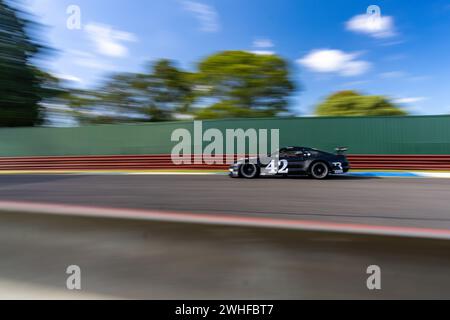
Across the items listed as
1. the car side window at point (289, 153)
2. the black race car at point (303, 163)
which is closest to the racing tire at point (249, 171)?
the black race car at point (303, 163)

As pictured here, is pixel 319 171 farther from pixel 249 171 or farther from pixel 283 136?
pixel 283 136

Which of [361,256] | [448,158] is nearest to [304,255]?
[361,256]

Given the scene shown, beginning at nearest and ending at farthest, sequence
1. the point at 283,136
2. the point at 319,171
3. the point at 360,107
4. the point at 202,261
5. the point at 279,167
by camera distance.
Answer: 1. the point at 202,261
2. the point at 319,171
3. the point at 279,167
4. the point at 283,136
5. the point at 360,107

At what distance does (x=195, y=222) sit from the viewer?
1881 millimetres

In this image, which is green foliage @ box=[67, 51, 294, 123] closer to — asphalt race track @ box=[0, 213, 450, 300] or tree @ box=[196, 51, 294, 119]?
tree @ box=[196, 51, 294, 119]

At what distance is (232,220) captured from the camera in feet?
6.12

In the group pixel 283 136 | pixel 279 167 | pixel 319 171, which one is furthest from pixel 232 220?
pixel 283 136

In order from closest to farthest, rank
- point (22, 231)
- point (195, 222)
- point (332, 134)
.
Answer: point (195, 222)
point (22, 231)
point (332, 134)

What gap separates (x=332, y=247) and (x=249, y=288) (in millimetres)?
611

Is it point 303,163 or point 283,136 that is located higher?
point 283,136

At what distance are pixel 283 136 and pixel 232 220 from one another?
1173 centimetres

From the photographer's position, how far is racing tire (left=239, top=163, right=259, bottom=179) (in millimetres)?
9648

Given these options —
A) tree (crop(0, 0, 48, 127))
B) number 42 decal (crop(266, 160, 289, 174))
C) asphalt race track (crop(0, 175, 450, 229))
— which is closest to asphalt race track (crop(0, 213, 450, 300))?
asphalt race track (crop(0, 175, 450, 229))
